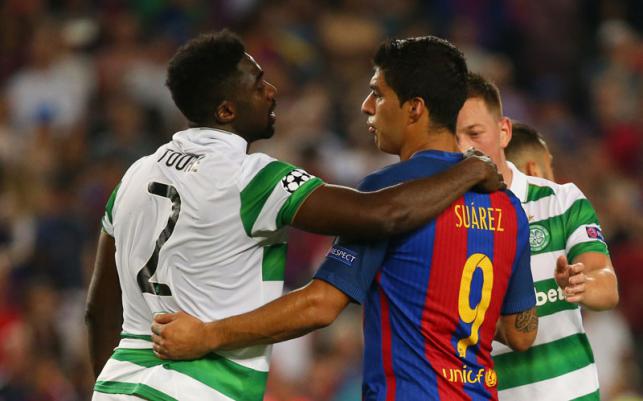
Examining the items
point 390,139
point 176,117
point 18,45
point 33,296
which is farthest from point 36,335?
A: point 390,139

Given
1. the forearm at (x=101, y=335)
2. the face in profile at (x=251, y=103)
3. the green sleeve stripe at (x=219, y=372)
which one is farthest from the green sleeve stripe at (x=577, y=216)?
the forearm at (x=101, y=335)

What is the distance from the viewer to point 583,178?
9820mm

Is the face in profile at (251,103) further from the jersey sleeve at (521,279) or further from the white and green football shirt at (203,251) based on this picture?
the jersey sleeve at (521,279)

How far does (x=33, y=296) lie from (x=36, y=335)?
1.20ft

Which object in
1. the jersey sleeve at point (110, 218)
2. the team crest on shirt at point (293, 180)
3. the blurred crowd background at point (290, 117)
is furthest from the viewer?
the blurred crowd background at point (290, 117)

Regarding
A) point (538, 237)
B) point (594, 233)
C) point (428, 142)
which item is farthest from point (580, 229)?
point (428, 142)

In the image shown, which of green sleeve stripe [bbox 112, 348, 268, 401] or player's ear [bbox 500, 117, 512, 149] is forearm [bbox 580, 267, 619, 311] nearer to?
player's ear [bbox 500, 117, 512, 149]

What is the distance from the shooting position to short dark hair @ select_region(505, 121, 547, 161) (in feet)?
16.1

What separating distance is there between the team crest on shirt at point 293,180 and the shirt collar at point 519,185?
1022mm

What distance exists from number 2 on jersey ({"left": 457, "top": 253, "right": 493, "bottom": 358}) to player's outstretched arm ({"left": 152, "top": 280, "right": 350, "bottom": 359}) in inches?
15.1

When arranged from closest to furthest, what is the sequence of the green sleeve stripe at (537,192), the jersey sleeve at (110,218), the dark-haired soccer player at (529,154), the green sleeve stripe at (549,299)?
the jersey sleeve at (110,218)
the green sleeve stripe at (549,299)
the green sleeve stripe at (537,192)
the dark-haired soccer player at (529,154)

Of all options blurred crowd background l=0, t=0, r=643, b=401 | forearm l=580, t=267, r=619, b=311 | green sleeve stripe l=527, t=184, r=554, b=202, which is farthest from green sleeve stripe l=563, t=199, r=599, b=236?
blurred crowd background l=0, t=0, r=643, b=401

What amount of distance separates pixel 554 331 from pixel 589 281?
0.39 m

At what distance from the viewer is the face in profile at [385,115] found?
3.89 meters
